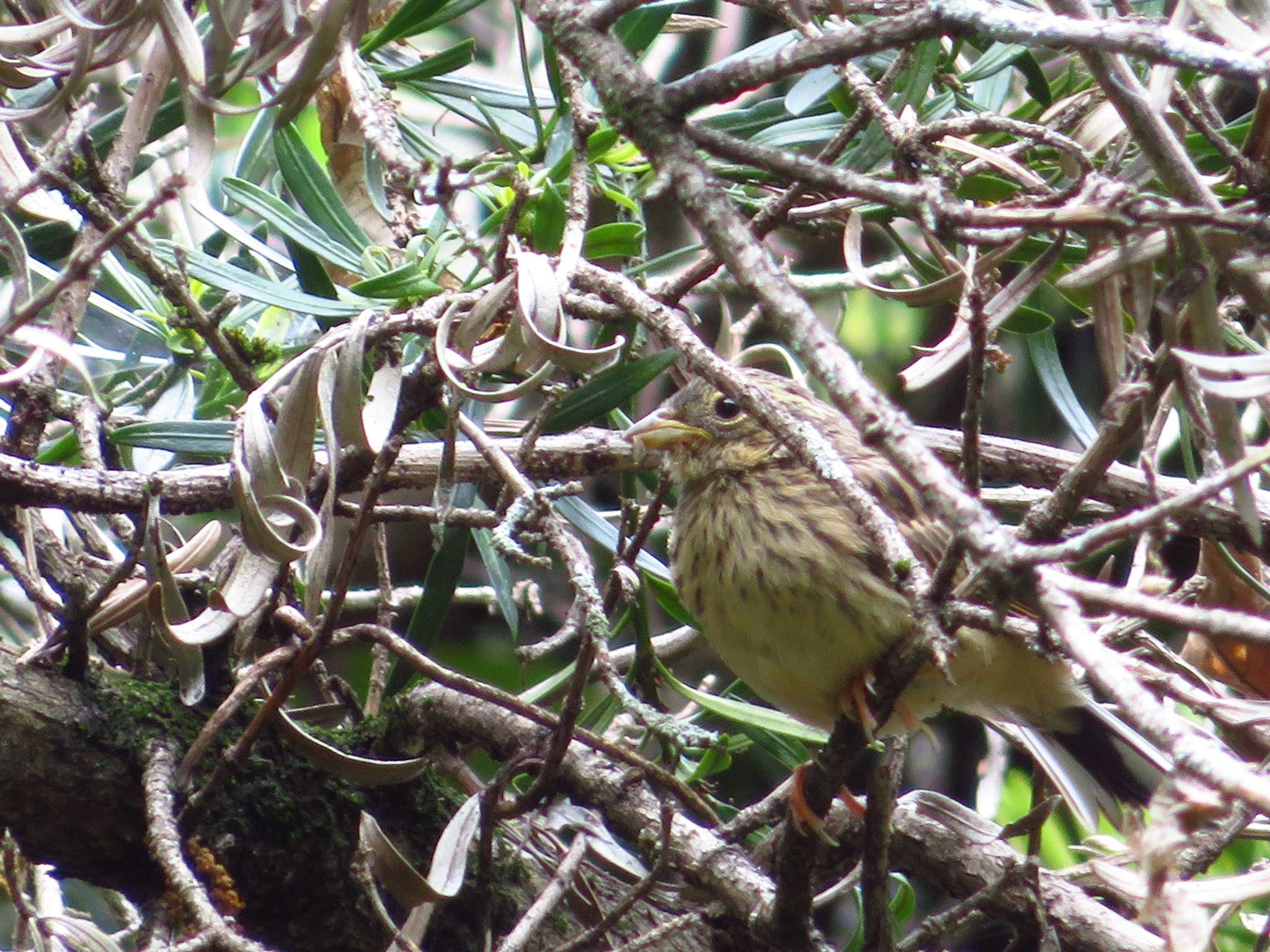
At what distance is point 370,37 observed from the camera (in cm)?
290

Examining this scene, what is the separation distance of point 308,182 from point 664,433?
3.32ft

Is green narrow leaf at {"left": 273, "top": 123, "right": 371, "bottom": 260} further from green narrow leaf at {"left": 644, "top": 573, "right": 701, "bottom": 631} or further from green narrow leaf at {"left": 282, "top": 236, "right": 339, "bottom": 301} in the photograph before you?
green narrow leaf at {"left": 644, "top": 573, "right": 701, "bottom": 631}

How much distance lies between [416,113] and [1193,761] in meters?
5.82

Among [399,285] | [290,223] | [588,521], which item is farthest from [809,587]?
[290,223]

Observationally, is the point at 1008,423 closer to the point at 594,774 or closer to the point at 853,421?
the point at 594,774

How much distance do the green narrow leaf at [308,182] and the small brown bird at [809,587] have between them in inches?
32.7

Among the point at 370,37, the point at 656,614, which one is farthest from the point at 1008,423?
the point at 370,37

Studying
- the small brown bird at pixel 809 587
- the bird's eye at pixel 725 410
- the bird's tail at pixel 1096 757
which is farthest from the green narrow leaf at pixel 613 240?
the bird's tail at pixel 1096 757

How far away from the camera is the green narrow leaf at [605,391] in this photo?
9.18 ft

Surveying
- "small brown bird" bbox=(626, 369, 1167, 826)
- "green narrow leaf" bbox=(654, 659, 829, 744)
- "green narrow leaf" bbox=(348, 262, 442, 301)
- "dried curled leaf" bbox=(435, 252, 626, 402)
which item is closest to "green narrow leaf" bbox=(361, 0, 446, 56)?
"green narrow leaf" bbox=(348, 262, 442, 301)

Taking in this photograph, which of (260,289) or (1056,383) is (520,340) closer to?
(260,289)

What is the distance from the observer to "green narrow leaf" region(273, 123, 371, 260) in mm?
2770

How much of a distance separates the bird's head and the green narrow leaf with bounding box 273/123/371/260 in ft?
2.84

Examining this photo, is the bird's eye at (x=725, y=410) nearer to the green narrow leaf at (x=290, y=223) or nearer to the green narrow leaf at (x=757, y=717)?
the green narrow leaf at (x=757, y=717)
